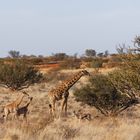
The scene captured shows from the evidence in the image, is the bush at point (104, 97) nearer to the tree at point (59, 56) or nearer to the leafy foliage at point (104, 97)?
the leafy foliage at point (104, 97)

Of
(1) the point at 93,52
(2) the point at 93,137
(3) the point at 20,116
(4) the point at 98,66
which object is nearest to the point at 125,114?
(3) the point at 20,116

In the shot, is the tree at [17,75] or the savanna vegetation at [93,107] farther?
the tree at [17,75]

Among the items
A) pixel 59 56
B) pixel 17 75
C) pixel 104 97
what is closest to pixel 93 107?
pixel 104 97

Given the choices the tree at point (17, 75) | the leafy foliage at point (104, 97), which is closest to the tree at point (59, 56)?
the tree at point (17, 75)

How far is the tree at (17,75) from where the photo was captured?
29562 mm

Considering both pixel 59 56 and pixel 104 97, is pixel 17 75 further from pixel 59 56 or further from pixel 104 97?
pixel 59 56

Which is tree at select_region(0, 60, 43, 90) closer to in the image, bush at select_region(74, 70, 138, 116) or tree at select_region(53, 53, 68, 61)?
bush at select_region(74, 70, 138, 116)

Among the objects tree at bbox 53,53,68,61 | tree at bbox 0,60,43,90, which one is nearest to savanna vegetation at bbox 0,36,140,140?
tree at bbox 0,60,43,90

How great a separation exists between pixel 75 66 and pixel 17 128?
171ft

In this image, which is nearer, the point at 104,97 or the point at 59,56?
the point at 104,97

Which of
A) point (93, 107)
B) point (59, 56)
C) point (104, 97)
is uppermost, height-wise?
point (59, 56)

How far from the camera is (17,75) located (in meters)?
29.4

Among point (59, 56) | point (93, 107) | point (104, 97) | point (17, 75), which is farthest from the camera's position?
point (59, 56)

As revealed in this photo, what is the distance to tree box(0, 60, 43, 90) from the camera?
1164 inches
